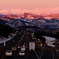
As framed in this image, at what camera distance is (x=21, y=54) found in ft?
179

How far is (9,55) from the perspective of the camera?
54094 mm

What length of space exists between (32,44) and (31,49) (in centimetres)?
329

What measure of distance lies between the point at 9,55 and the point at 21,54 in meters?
3.28

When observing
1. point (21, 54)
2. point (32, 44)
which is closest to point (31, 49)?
point (32, 44)

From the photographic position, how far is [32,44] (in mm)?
70375

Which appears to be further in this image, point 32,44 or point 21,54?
point 32,44

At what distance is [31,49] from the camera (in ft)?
239

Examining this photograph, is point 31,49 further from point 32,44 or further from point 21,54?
point 21,54

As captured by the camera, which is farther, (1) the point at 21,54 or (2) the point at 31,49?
(2) the point at 31,49

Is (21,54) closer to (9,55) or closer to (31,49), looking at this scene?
(9,55)

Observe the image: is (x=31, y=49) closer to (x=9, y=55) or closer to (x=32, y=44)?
(x=32, y=44)

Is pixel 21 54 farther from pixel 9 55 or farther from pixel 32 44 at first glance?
pixel 32 44

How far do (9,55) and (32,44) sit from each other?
17623 millimetres

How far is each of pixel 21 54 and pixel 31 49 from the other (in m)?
18.7
